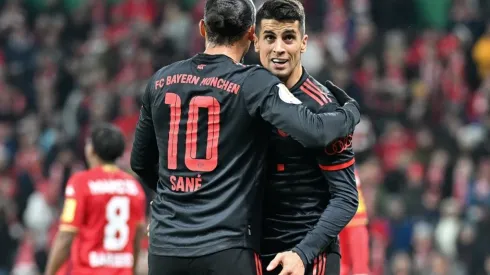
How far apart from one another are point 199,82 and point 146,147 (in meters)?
0.57

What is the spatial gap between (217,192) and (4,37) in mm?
14625

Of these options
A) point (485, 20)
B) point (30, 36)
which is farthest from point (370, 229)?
point (30, 36)

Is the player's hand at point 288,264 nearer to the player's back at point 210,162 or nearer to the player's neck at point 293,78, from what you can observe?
the player's back at point 210,162

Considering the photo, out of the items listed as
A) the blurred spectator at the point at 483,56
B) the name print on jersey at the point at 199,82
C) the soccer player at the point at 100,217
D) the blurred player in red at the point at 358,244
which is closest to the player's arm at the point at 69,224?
the soccer player at the point at 100,217

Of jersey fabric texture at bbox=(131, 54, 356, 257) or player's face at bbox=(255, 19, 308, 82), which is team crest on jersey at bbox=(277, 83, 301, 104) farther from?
player's face at bbox=(255, 19, 308, 82)

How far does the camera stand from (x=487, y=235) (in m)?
14.6

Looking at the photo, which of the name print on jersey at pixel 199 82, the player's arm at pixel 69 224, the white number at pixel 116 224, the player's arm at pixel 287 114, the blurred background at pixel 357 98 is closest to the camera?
the player's arm at pixel 287 114

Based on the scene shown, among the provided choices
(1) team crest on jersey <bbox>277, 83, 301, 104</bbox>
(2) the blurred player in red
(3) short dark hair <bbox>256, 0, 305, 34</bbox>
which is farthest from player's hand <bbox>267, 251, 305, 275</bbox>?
(2) the blurred player in red

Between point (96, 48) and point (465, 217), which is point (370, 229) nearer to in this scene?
point (465, 217)

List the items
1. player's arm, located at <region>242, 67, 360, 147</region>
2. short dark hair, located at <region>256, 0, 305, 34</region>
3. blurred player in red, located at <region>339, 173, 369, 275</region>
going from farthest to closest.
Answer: blurred player in red, located at <region>339, 173, 369, 275</region>, short dark hair, located at <region>256, 0, 305, 34</region>, player's arm, located at <region>242, 67, 360, 147</region>

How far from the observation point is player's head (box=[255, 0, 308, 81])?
5.93m

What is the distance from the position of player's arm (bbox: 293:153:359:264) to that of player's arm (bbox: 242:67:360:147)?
0.20m

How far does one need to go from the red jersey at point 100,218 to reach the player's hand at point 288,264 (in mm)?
3487

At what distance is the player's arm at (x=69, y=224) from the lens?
869 cm
